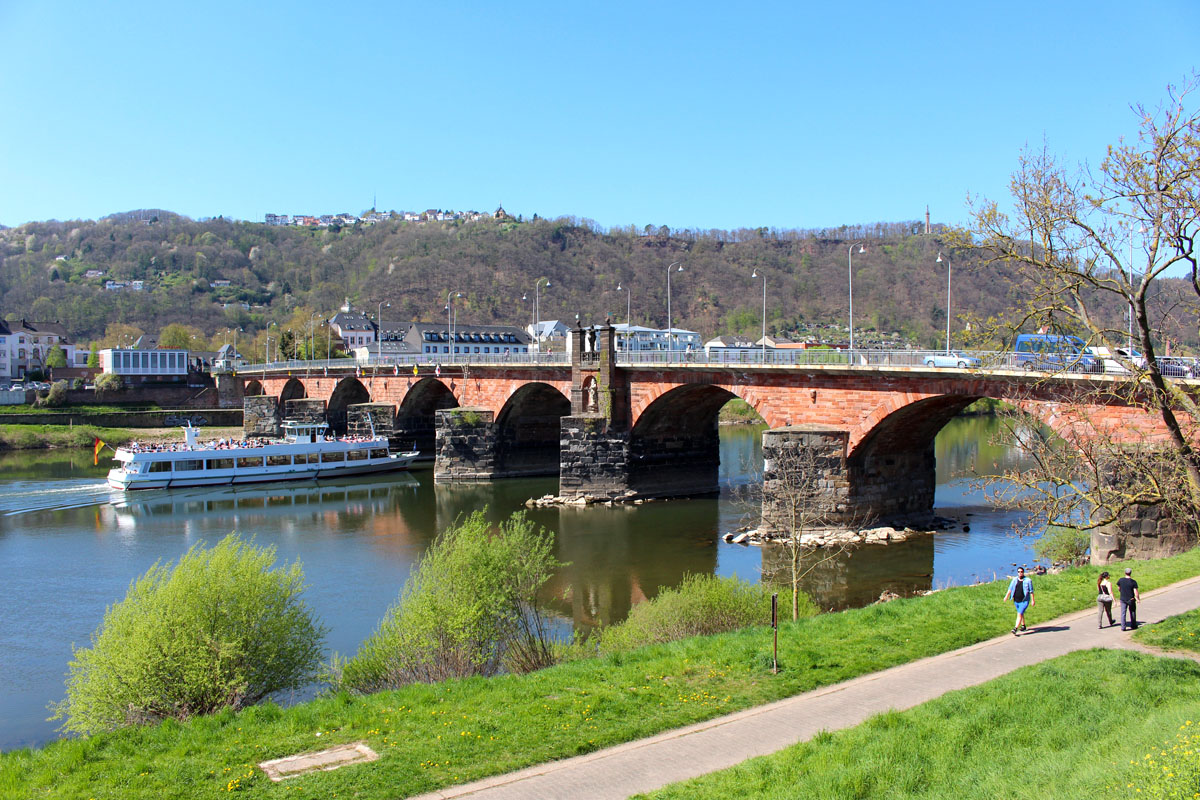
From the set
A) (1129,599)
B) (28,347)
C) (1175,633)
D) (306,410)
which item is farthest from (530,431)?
(28,347)

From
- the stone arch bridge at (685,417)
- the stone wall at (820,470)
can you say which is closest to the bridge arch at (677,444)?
the stone arch bridge at (685,417)

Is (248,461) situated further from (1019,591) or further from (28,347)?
(28,347)

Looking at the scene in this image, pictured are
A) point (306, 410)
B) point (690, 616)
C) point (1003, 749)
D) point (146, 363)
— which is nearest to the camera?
point (1003, 749)

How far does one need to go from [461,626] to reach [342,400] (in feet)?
184

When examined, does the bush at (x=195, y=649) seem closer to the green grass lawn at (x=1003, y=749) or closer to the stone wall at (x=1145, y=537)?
the green grass lawn at (x=1003, y=749)

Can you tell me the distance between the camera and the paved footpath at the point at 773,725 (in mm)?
8656

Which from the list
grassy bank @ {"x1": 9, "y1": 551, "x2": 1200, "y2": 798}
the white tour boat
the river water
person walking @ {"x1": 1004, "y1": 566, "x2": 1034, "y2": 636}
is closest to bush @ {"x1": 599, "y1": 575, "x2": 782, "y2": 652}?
grassy bank @ {"x1": 9, "y1": 551, "x2": 1200, "y2": 798}

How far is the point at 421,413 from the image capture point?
61.1m

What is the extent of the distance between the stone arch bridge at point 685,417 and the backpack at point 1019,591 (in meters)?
2.44

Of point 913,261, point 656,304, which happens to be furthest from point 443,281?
point 913,261

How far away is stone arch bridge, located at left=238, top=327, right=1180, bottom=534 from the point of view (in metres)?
27.2

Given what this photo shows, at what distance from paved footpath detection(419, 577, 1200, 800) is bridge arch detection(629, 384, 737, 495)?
1048 inches

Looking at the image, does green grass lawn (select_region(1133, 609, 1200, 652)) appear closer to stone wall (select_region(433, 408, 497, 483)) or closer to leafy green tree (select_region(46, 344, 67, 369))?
stone wall (select_region(433, 408, 497, 483))

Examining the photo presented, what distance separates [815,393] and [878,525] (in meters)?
4.86
